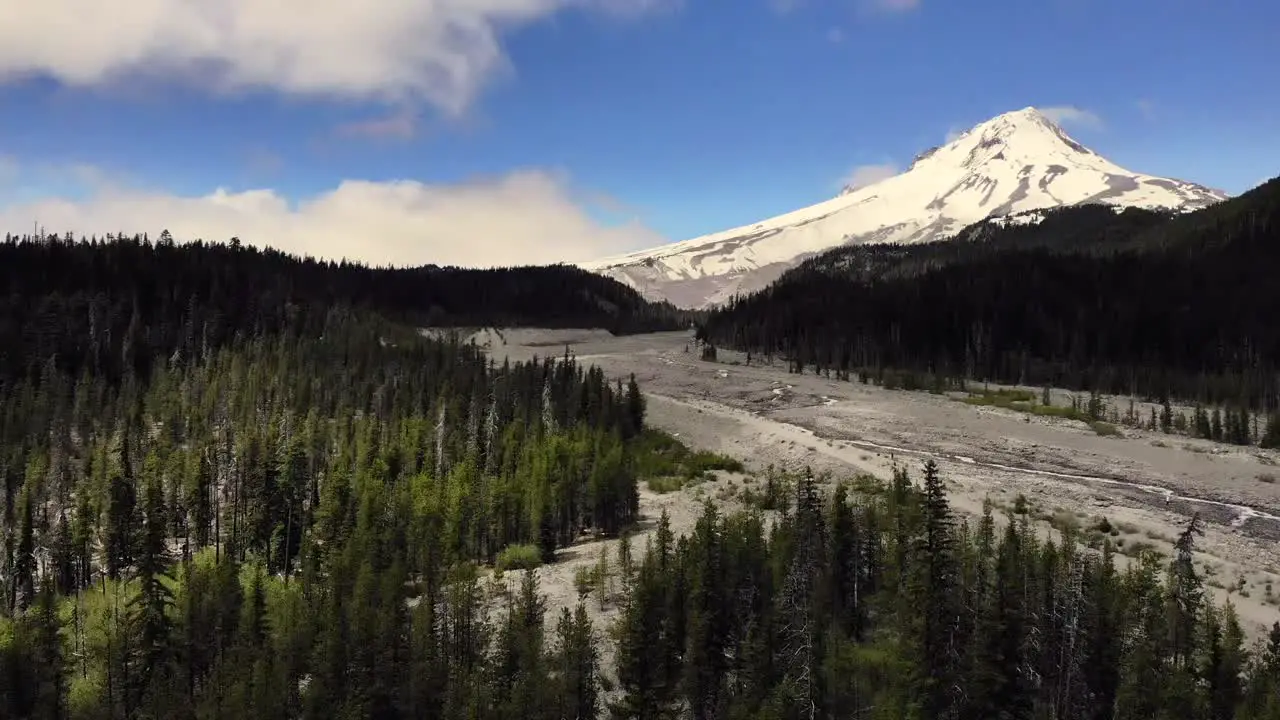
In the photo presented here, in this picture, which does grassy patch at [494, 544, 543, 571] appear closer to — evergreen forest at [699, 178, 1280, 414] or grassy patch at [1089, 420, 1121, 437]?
grassy patch at [1089, 420, 1121, 437]

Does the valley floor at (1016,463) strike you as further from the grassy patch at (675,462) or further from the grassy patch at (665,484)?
the grassy patch at (675,462)

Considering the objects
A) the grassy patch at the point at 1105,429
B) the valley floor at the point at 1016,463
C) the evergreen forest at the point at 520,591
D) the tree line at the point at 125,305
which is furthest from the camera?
the tree line at the point at 125,305

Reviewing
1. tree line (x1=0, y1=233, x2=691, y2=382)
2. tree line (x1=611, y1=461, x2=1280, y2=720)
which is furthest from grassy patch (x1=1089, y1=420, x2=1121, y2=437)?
tree line (x1=0, y1=233, x2=691, y2=382)

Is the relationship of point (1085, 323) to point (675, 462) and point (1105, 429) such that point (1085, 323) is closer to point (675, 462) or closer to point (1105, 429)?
point (1105, 429)

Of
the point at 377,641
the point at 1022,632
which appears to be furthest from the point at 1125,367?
the point at 377,641

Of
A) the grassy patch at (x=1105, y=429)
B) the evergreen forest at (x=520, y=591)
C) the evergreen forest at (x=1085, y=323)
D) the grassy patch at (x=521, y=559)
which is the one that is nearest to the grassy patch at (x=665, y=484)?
the evergreen forest at (x=520, y=591)

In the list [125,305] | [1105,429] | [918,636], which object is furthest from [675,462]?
[125,305]
